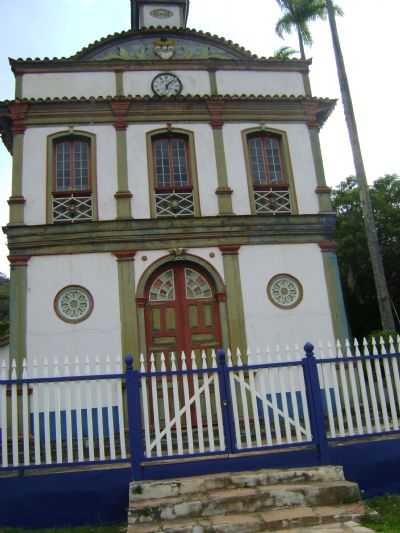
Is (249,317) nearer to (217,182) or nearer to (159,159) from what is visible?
(217,182)

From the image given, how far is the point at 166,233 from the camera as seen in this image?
997cm

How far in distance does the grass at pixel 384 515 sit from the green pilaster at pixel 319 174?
6245mm

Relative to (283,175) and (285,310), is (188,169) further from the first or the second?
(285,310)

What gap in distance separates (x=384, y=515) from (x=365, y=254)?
13.4 metres

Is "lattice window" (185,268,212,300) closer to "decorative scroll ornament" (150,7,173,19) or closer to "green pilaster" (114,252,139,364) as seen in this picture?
"green pilaster" (114,252,139,364)

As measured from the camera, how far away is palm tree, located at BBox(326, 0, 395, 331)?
35.7ft

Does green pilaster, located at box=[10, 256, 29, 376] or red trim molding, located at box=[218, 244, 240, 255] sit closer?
green pilaster, located at box=[10, 256, 29, 376]

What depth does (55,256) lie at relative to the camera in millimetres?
9672

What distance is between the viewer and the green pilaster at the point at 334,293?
32.8ft

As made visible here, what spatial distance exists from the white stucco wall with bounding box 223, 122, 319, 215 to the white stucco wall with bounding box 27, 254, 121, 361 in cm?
306

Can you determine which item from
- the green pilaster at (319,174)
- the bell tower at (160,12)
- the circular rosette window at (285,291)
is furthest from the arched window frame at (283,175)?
the bell tower at (160,12)

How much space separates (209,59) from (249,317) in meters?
6.04

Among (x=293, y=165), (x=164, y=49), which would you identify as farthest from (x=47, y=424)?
(x=164, y=49)

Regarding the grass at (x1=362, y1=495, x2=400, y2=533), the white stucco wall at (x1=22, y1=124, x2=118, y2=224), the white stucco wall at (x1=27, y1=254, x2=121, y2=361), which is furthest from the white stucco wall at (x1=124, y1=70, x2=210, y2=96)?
the grass at (x1=362, y1=495, x2=400, y2=533)
